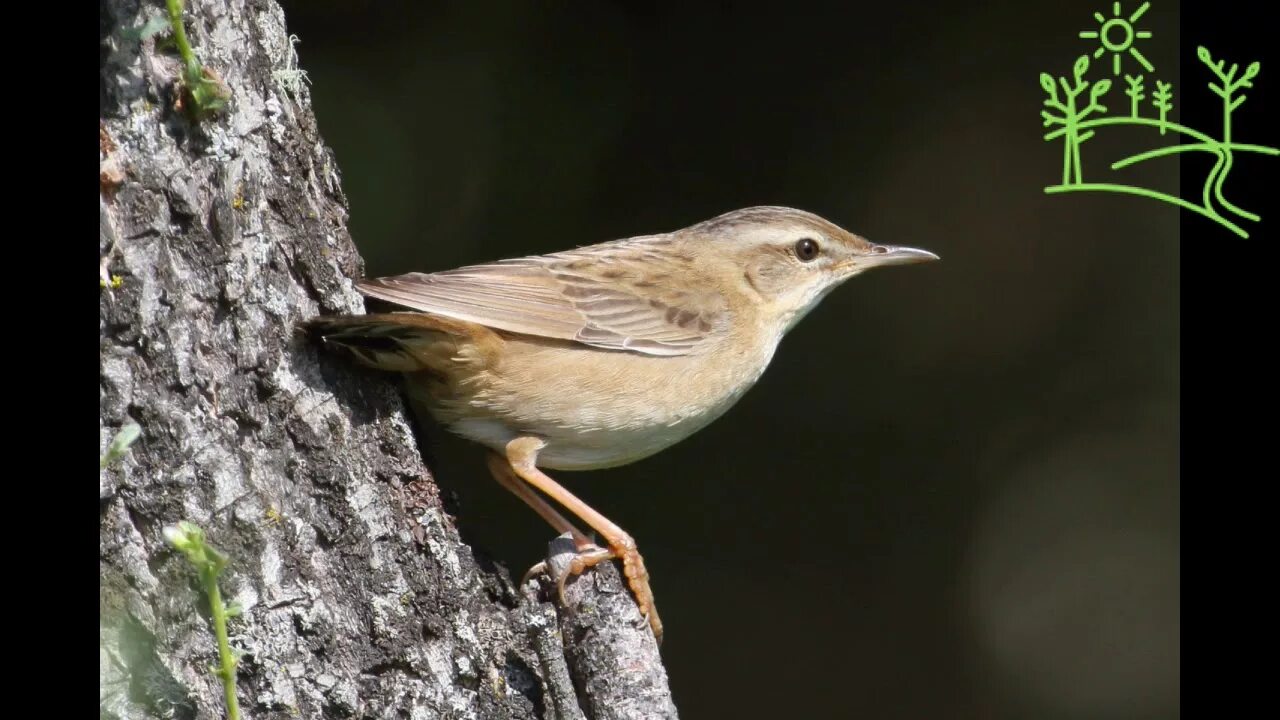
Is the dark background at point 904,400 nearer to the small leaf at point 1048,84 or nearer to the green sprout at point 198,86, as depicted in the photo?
the small leaf at point 1048,84

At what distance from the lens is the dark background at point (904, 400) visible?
21.4ft

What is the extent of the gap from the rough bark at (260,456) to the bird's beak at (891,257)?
188 cm

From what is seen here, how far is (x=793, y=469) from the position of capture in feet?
23.1

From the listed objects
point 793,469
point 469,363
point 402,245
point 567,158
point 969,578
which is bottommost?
point 969,578

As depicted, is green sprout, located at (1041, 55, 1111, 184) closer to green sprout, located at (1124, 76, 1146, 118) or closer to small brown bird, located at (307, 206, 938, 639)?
green sprout, located at (1124, 76, 1146, 118)

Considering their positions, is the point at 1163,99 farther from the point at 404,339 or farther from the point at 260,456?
the point at 260,456

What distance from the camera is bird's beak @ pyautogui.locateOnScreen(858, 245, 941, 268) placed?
490 cm

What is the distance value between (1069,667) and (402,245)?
404 cm

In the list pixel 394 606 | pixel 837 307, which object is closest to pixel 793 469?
pixel 837 307

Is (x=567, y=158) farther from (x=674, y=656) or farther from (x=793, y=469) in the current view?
(x=674, y=656)

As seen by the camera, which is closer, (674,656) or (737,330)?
(737,330)

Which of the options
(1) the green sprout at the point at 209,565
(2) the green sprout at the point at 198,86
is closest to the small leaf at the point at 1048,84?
(2) the green sprout at the point at 198,86

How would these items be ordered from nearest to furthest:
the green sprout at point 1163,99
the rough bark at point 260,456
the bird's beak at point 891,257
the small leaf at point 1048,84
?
1. the rough bark at point 260,456
2. the bird's beak at point 891,257
3. the green sprout at point 1163,99
4. the small leaf at point 1048,84

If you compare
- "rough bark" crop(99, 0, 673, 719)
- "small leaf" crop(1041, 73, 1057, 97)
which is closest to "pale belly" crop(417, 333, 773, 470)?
"rough bark" crop(99, 0, 673, 719)
